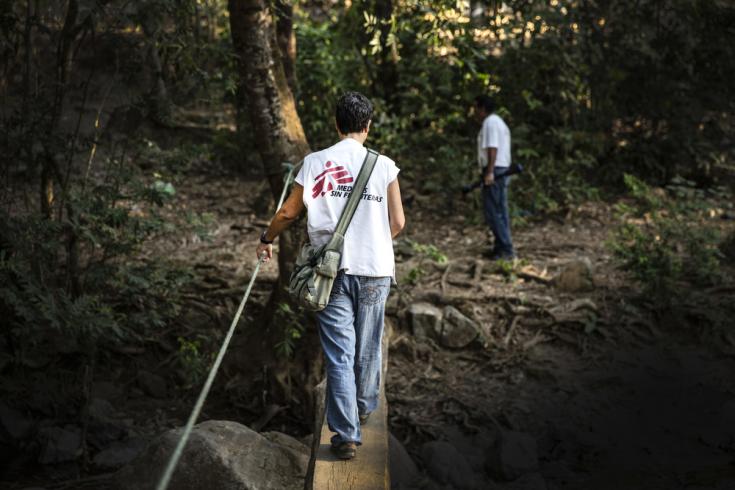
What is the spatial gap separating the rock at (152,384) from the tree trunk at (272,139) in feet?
2.77

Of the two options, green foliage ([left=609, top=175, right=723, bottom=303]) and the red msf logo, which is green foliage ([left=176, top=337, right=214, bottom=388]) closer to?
the red msf logo

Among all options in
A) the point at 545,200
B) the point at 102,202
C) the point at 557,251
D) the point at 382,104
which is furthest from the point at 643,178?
the point at 102,202

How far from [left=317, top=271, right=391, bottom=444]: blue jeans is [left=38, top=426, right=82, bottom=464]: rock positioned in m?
3.79

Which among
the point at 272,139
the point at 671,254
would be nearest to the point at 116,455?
the point at 272,139

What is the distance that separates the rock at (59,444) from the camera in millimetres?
6652

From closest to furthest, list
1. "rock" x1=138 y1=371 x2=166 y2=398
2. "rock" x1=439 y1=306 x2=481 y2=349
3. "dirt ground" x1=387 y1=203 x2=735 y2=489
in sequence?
"dirt ground" x1=387 y1=203 x2=735 y2=489 < "rock" x1=138 y1=371 x2=166 y2=398 < "rock" x1=439 y1=306 x2=481 y2=349

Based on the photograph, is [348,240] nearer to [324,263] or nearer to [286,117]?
[324,263]

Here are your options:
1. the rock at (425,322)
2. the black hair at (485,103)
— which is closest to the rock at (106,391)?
the rock at (425,322)

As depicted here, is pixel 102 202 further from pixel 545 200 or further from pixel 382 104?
pixel 545 200

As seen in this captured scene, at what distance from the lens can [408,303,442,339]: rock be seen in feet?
25.7

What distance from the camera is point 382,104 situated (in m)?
11.1

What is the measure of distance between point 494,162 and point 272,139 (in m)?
2.76

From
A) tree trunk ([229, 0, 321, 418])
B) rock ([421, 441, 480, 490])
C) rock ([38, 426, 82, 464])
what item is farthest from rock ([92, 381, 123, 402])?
rock ([421, 441, 480, 490])

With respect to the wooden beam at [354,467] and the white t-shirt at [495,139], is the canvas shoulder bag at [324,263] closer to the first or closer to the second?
the wooden beam at [354,467]
